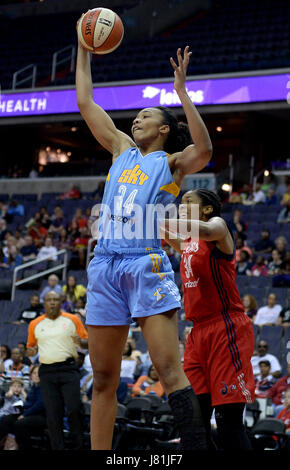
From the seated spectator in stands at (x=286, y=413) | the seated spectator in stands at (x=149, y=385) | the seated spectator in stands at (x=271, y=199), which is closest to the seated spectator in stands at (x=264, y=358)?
the seated spectator in stands at (x=286, y=413)

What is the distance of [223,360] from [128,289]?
1.04 m

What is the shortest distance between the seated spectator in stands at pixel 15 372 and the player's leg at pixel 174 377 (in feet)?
20.9

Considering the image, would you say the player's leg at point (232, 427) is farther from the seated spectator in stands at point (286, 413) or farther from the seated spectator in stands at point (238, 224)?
the seated spectator in stands at point (238, 224)

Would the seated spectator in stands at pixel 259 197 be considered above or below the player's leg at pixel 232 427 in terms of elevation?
above

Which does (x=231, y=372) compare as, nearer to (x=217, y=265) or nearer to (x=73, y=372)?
(x=217, y=265)

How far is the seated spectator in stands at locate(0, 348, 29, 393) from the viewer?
9.56m

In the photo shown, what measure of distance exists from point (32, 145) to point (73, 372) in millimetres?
17617

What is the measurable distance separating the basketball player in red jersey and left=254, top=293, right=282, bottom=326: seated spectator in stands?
6.48 metres

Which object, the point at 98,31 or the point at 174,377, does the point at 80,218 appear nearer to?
Answer: the point at 98,31

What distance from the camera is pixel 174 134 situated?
13.3 feet

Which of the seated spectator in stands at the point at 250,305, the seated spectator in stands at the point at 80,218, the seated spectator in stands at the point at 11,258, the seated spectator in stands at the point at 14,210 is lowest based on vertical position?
the seated spectator in stands at the point at 250,305

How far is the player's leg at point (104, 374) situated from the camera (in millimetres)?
3680

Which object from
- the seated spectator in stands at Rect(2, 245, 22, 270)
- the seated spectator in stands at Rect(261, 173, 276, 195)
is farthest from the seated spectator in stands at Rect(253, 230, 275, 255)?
the seated spectator in stands at Rect(2, 245, 22, 270)

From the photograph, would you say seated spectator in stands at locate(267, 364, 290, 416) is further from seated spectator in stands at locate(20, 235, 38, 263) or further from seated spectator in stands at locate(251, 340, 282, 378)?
seated spectator in stands at locate(20, 235, 38, 263)
